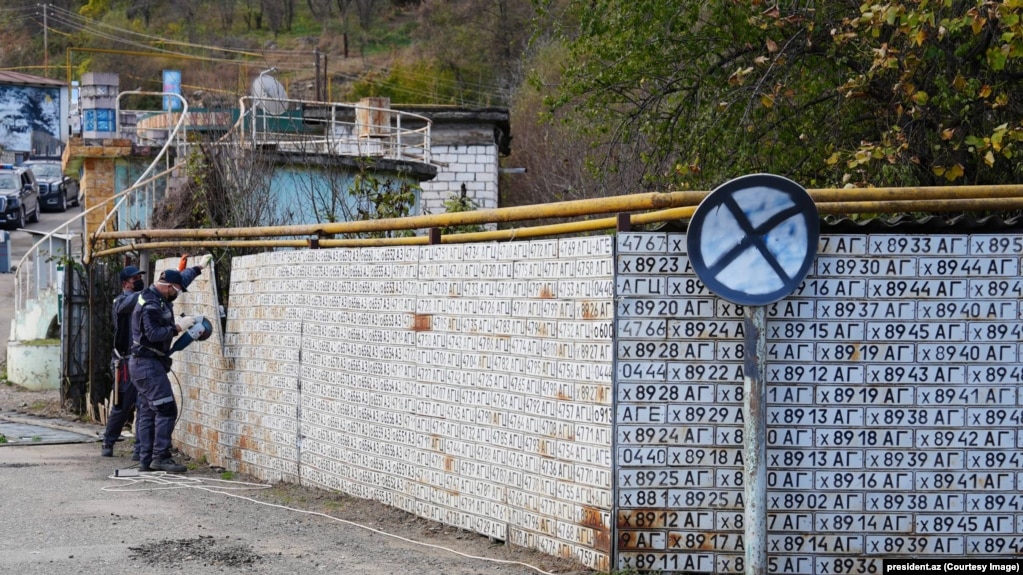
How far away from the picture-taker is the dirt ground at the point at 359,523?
650cm

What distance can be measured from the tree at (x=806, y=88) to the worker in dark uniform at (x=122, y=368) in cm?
497

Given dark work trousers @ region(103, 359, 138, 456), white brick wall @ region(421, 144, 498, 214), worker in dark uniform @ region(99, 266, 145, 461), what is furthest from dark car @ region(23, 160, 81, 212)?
dark work trousers @ region(103, 359, 138, 456)

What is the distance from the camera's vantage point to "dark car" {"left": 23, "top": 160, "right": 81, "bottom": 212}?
46.3 meters

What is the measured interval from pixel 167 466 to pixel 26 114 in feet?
212

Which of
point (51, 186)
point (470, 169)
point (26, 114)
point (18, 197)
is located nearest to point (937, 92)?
point (470, 169)

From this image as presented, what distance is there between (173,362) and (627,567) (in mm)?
6958

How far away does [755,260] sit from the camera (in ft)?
18.1

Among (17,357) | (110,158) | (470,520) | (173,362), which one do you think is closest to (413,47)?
(110,158)

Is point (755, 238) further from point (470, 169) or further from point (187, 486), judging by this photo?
point (470, 169)

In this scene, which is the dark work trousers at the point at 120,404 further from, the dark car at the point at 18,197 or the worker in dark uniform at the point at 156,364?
the dark car at the point at 18,197

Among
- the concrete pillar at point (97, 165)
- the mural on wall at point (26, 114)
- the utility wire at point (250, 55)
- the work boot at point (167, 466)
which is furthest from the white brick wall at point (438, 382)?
the mural on wall at point (26, 114)

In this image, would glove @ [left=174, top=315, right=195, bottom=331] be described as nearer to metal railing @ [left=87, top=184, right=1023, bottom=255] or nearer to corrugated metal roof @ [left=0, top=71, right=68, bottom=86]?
metal railing @ [left=87, top=184, right=1023, bottom=255]

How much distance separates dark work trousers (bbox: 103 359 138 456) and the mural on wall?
61295 millimetres

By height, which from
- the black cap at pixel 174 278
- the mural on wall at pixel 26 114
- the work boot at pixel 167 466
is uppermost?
the mural on wall at pixel 26 114
